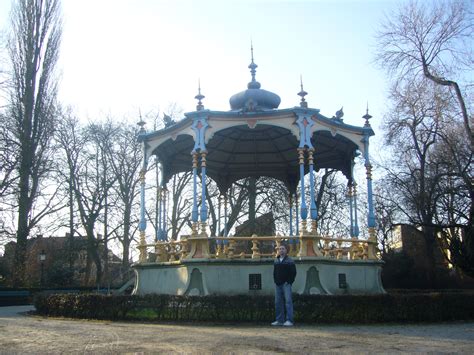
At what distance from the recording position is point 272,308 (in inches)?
489

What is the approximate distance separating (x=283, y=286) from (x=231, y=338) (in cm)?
290

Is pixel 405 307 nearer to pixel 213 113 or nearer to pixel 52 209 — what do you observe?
pixel 213 113

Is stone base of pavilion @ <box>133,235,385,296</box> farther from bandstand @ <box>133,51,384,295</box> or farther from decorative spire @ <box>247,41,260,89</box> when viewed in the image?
decorative spire @ <box>247,41,260,89</box>

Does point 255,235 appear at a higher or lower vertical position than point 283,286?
higher

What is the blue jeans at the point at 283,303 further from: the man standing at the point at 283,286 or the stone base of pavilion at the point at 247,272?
the stone base of pavilion at the point at 247,272

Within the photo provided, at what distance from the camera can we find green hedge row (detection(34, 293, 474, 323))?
490 inches

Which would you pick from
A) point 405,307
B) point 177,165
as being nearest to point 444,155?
point 177,165

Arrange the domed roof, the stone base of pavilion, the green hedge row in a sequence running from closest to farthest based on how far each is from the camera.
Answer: the green hedge row
the stone base of pavilion
the domed roof

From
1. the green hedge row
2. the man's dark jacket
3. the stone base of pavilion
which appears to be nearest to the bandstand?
the stone base of pavilion

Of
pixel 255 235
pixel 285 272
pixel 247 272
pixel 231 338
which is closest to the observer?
pixel 231 338

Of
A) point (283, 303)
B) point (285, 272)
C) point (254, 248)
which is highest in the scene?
point (254, 248)

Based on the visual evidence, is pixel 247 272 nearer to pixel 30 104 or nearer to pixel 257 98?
pixel 257 98

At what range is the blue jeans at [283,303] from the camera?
38.4 feet

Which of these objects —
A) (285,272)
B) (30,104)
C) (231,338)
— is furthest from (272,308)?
(30,104)
